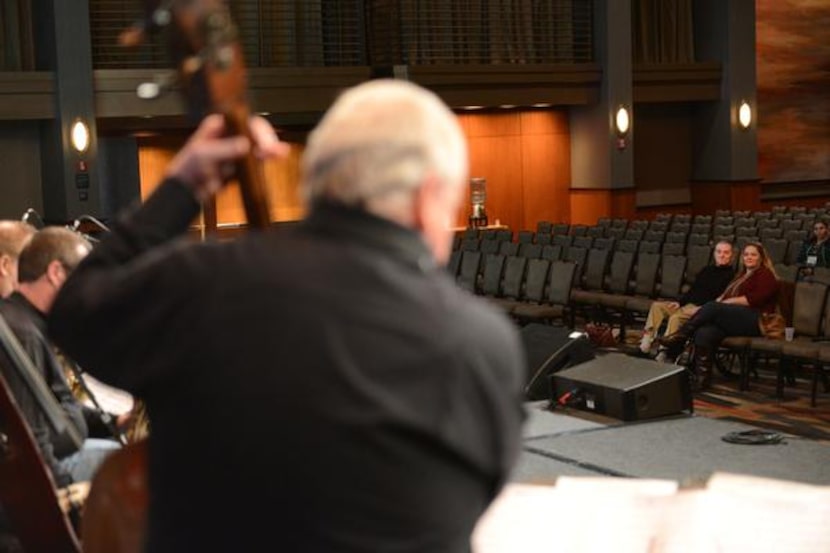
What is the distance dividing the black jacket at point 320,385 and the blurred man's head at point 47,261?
6.84 ft

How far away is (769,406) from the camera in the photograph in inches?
372

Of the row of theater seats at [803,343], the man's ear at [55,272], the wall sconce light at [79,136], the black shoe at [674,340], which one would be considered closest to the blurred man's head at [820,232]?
the row of theater seats at [803,343]

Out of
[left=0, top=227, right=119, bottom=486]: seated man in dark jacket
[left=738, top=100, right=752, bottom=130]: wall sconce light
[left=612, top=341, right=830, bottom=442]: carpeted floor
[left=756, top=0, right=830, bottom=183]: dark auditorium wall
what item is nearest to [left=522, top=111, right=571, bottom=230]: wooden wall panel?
[left=738, top=100, right=752, bottom=130]: wall sconce light

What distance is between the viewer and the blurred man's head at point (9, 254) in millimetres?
4352

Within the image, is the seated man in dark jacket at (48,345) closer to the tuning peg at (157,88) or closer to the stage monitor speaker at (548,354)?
the tuning peg at (157,88)

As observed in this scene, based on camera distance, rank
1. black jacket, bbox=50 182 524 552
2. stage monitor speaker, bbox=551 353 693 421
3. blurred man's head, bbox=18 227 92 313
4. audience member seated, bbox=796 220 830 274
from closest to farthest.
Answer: black jacket, bbox=50 182 524 552, blurred man's head, bbox=18 227 92 313, stage monitor speaker, bbox=551 353 693 421, audience member seated, bbox=796 220 830 274

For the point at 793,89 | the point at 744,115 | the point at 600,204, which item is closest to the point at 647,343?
the point at 600,204

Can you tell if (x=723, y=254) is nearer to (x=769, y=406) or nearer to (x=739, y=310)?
(x=739, y=310)

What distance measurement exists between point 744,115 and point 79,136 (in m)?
10.9

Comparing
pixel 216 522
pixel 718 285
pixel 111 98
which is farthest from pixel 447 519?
pixel 111 98

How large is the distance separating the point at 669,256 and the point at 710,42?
10.9m

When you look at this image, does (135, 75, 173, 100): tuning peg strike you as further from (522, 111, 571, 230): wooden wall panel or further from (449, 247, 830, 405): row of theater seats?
(522, 111, 571, 230): wooden wall panel

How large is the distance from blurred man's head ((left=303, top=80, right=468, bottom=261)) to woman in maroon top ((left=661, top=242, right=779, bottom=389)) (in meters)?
8.70

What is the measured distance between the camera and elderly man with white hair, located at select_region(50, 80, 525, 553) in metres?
1.54
